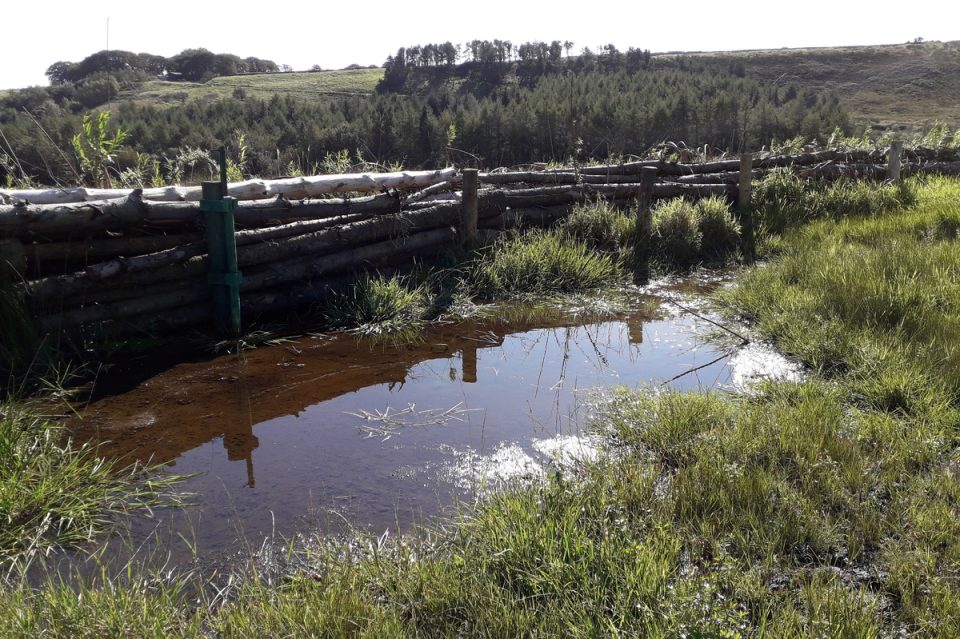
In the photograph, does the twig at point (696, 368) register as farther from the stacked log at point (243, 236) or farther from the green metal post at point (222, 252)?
the green metal post at point (222, 252)

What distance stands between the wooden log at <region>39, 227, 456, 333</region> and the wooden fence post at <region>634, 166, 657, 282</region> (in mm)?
2402

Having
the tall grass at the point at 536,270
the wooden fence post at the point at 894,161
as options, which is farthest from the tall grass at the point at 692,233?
the wooden fence post at the point at 894,161

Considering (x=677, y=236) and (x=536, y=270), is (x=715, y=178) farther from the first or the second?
(x=536, y=270)

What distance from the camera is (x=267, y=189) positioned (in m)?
6.77

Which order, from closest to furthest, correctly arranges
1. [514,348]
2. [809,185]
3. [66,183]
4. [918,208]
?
[514,348], [66,183], [918,208], [809,185]

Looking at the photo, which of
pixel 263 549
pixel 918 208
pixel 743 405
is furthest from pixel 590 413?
pixel 918 208

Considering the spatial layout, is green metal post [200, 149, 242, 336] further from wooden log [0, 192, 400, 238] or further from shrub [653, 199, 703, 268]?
shrub [653, 199, 703, 268]

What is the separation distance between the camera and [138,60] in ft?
322

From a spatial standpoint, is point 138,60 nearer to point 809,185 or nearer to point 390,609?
point 809,185

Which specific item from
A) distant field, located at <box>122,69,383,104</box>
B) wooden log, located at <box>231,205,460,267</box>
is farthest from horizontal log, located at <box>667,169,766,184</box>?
distant field, located at <box>122,69,383,104</box>

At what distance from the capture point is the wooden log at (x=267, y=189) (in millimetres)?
5730

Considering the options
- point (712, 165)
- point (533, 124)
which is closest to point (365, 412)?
point (712, 165)

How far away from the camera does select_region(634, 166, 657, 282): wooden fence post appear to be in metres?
8.61

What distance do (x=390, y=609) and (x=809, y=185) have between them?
1131 cm
